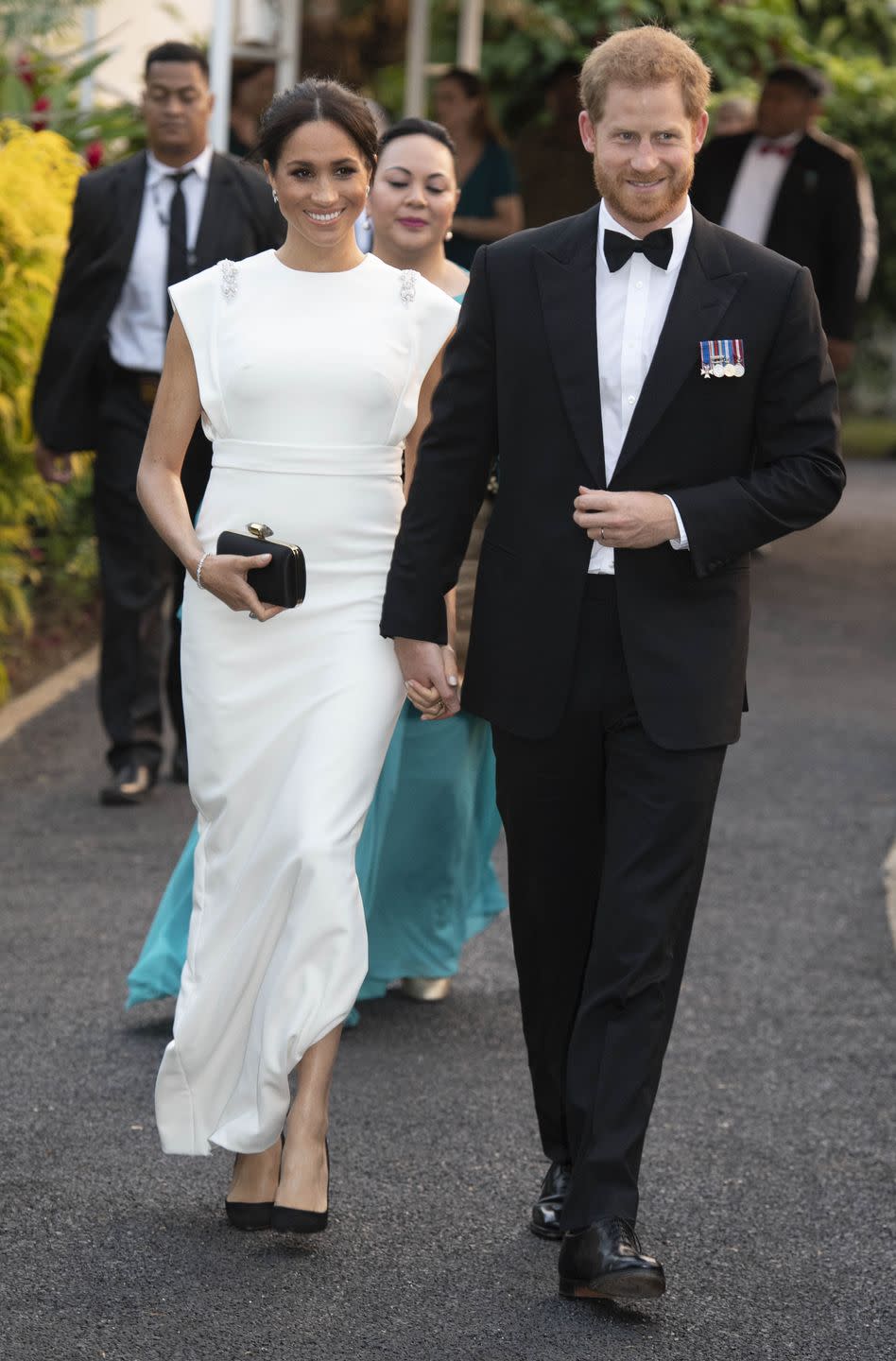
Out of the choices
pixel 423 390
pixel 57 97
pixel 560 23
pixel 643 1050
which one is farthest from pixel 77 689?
pixel 560 23

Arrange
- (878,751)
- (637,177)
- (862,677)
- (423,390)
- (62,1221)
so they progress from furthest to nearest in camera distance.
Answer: (862,677)
(878,751)
(423,390)
(62,1221)
(637,177)

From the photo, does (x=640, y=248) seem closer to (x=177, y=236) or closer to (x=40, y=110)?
(x=177, y=236)

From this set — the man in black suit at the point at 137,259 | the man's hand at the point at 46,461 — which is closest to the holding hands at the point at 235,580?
the man in black suit at the point at 137,259

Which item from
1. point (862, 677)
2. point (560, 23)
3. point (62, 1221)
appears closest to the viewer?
point (62, 1221)

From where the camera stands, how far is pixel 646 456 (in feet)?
12.5

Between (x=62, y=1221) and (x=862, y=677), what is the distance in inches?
283

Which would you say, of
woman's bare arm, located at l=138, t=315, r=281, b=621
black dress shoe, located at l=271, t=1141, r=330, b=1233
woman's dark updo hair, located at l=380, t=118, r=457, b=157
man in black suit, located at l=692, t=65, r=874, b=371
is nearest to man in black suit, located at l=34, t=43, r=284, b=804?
woman's dark updo hair, located at l=380, t=118, r=457, b=157

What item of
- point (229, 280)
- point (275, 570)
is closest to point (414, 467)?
point (275, 570)

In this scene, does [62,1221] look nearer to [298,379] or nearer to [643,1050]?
[643,1050]

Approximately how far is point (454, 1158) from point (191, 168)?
→ 403 centimetres

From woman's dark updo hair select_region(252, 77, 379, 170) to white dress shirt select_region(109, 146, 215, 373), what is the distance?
318cm

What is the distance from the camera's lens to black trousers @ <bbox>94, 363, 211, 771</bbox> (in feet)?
24.5

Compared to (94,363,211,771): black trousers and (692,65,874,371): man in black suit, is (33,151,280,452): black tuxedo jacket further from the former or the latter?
(692,65,874,371): man in black suit

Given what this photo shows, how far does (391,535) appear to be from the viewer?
4250 mm
